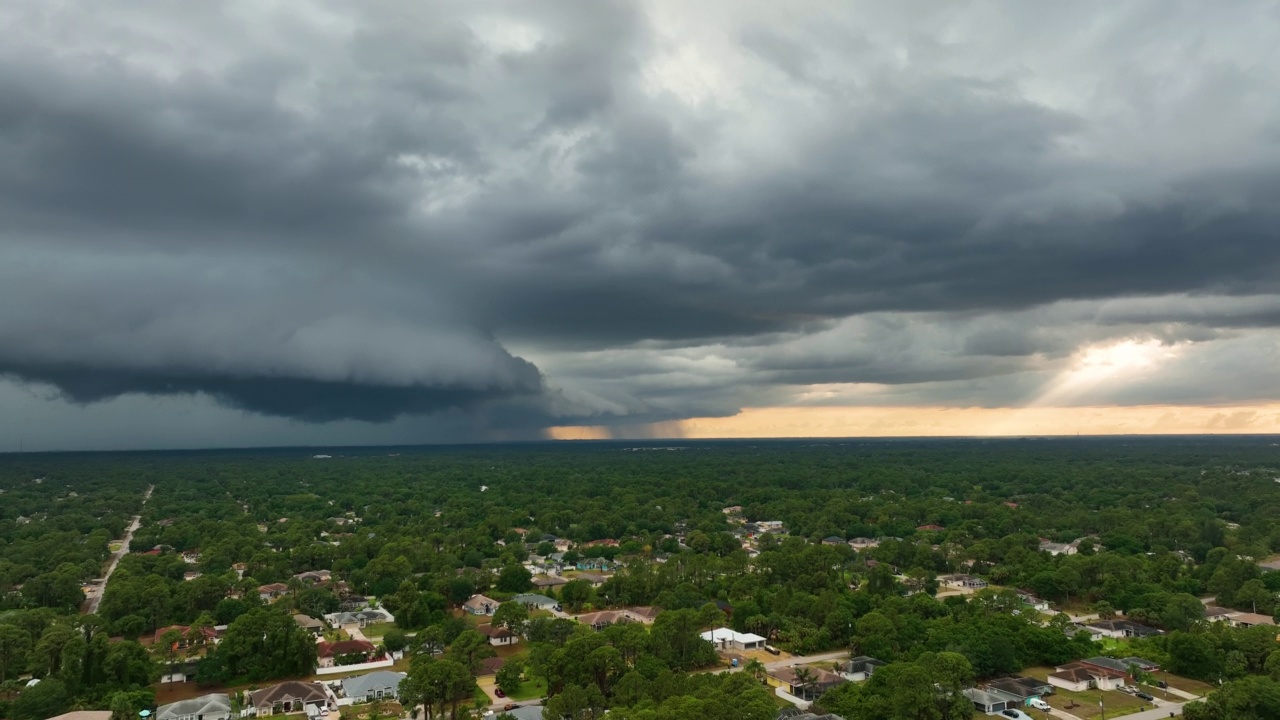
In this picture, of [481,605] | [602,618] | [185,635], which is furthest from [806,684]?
[185,635]

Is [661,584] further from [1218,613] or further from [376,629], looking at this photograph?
[1218,613]

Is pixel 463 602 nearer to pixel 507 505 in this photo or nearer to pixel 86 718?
pixel 86 718

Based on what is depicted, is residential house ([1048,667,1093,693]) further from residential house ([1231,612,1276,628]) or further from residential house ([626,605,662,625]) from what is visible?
residential house ([626,605,662,625])

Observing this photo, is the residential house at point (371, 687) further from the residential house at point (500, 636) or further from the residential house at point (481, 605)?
the residential house at point (481, 605)

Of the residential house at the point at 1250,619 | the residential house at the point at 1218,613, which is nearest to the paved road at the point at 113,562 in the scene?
the residential house at the point at 1218,613

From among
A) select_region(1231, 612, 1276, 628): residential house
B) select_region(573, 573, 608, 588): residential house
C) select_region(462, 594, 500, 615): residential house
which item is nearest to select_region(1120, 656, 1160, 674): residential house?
select_region(1231, 612, 1276, 628): residential house
